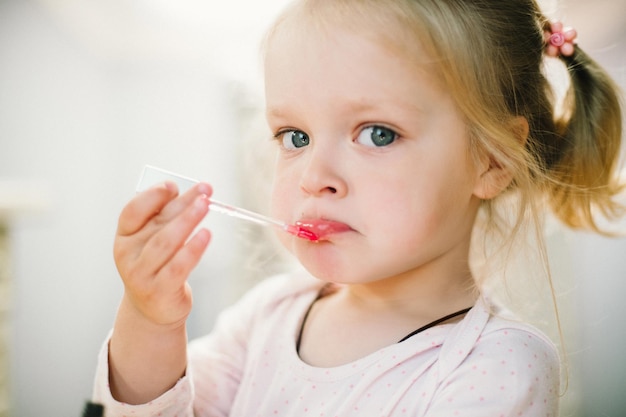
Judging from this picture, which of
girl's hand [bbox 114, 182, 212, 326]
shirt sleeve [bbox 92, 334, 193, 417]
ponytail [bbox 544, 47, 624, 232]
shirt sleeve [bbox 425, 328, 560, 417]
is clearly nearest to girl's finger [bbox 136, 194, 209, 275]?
girl's hand [bbox 114, 182, 212, 326]

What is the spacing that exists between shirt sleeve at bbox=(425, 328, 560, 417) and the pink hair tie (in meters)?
0.41

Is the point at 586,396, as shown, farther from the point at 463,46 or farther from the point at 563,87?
the point at 463,46

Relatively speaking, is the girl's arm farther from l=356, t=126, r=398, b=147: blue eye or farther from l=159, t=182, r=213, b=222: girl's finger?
l=356, t=126, r=398, b=147: blue eye

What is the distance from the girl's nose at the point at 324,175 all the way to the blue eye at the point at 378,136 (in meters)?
0.04

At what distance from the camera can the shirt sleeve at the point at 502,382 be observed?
2.14 ft

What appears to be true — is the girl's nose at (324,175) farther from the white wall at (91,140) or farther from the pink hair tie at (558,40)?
the white wall at (91,140)

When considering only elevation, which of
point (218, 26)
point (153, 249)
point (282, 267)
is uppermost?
point (218, 26)

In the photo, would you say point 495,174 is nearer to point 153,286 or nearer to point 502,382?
point 502,382

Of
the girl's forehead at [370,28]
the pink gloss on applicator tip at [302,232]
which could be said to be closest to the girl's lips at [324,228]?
the pink gloss on applicator tip at [302,232]

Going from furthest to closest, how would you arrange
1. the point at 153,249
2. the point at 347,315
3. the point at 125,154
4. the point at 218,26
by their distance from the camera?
the point at 125,154
the point at 218,26
the point at 347,315
the point at 153,249

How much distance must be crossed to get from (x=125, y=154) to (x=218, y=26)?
0.71 meters

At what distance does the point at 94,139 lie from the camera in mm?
2527

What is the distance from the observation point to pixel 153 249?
69 cm

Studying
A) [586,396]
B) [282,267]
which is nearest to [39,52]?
[282,267]
